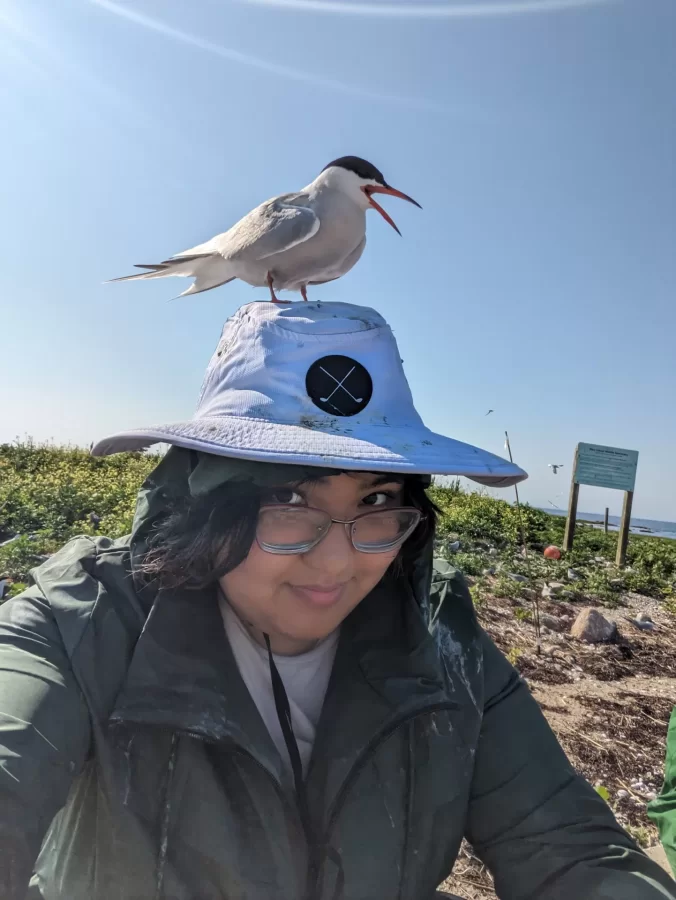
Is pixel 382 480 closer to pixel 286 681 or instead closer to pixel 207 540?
pixel 207 540

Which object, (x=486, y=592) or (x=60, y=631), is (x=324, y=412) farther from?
(x=486, y=592)

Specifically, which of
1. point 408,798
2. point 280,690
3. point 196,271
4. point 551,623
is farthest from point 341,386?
point 551,623

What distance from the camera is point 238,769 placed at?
1.10m

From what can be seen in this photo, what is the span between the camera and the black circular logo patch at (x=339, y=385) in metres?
1.21

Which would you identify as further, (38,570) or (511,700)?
(511,700)

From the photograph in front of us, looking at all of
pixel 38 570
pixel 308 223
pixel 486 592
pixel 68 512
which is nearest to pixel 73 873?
pixel 38 570

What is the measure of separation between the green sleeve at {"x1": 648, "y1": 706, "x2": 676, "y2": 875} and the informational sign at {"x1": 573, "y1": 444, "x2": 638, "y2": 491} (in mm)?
7253

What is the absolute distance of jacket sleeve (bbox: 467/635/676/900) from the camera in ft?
3.83

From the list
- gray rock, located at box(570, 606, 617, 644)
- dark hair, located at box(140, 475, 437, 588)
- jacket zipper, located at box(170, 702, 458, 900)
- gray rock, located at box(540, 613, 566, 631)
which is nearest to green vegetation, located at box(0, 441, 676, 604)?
gray rock, located at box(540, 613, 566, 631)

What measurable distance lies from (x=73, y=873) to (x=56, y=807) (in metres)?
0.26

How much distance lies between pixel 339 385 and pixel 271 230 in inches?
77.8

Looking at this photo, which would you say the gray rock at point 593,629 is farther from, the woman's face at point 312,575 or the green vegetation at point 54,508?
the green vegetation at point 54,508

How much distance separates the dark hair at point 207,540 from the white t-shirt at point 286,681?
175 mm

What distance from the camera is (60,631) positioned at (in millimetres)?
1030
